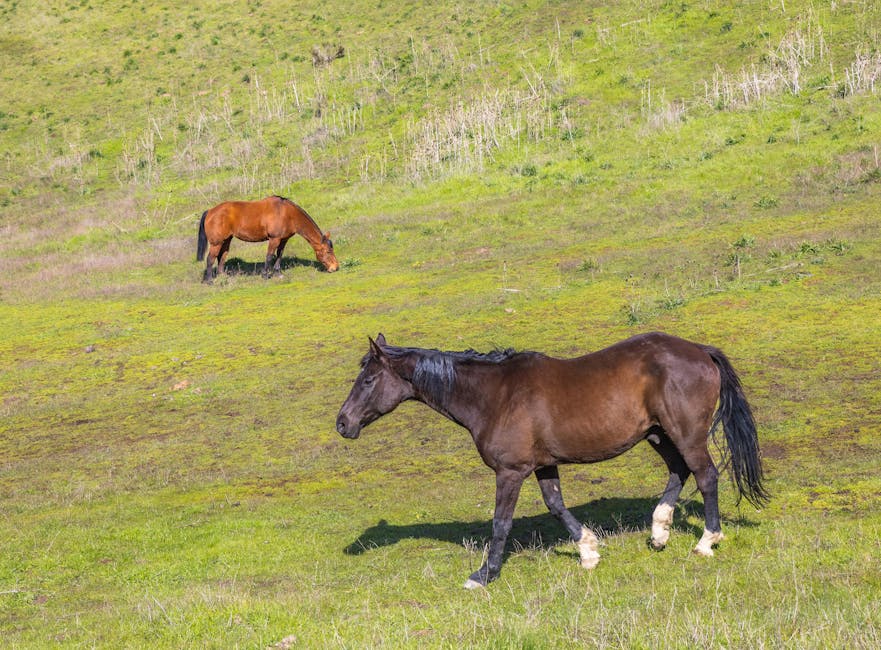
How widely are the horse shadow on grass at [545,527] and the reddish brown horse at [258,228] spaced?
1999cm

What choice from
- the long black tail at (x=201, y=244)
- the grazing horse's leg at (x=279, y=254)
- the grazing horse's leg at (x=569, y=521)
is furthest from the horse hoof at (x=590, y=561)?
the long black tail at (x=201, y=244)

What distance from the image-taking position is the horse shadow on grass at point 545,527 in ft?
33.8

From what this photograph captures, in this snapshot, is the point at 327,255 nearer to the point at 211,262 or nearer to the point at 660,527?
the point at 211,262

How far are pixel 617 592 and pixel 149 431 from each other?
41.1 ft

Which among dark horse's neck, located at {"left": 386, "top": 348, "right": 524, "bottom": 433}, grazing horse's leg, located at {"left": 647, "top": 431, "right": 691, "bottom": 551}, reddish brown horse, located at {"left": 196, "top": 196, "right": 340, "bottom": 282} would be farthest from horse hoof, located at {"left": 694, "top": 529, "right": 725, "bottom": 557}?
reddish brown horse, located at {"left": 196, "top": 196, "right": 340, "bottom": 282}

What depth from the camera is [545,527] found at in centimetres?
1113

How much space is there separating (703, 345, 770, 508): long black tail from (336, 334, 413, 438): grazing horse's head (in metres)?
3.27

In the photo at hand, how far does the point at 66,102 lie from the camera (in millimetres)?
56375

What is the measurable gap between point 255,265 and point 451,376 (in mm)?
23831

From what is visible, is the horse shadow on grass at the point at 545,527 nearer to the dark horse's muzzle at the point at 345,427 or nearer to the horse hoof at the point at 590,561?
the horse hoof at the point at 590,561

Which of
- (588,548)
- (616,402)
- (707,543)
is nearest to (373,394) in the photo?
(616,402)

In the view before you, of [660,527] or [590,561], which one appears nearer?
[590,561]

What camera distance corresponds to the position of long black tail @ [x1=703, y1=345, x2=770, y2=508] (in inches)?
381

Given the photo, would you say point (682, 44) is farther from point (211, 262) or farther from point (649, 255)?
point (211, 262)
